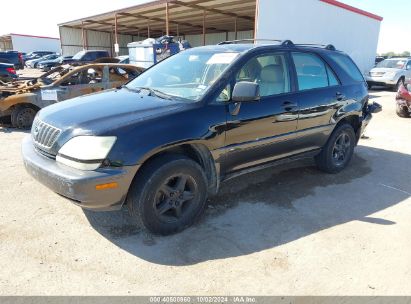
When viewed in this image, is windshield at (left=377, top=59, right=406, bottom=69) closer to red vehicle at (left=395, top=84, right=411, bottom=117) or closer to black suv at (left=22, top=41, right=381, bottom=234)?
red vehicle at (left=395, top=84, right=411, bottom=117)

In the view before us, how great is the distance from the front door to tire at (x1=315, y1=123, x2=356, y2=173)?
919mm

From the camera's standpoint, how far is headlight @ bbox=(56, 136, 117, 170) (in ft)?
9.07

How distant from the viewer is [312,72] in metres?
4.45

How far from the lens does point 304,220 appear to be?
3652 mm

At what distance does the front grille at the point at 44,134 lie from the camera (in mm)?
3051

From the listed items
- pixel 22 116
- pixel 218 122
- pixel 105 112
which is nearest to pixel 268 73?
pixel 218 122

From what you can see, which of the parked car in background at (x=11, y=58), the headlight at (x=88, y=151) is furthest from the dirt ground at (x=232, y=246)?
the parked car in background at (x=11, y=58)

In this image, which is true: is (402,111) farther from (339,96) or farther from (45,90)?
(45,90)

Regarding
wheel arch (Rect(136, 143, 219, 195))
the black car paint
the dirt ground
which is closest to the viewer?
the dirt ground

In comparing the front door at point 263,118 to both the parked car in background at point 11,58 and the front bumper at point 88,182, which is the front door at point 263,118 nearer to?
the front bumper at point 88,182

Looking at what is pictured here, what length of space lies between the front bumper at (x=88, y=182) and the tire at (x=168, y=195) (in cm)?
14

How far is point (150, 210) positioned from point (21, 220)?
1.45 m

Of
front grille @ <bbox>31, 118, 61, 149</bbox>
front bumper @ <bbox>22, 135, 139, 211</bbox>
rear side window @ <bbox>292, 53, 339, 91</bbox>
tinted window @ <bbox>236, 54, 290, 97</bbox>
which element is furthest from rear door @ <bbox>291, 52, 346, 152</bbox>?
front grille @ <bbox>31, 118, 61, 149</bbox>

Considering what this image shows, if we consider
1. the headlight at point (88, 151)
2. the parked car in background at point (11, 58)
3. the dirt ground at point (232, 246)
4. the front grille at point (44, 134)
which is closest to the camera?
the dirt ground at point (232, 246)
